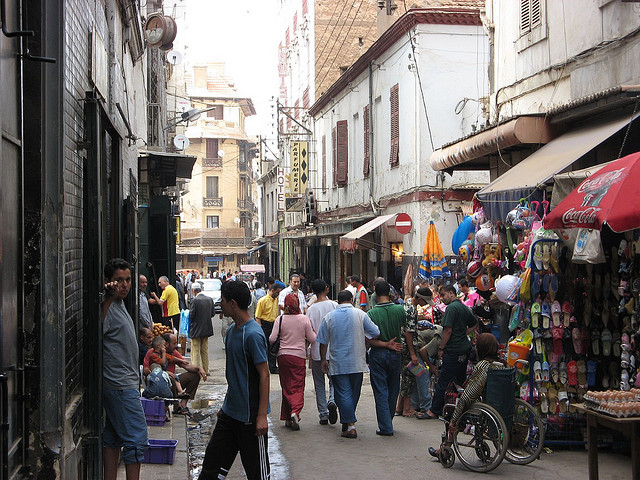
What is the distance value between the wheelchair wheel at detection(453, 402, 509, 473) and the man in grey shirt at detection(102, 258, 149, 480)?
349 centimetres

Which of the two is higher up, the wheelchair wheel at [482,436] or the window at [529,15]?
the window at [529,15]

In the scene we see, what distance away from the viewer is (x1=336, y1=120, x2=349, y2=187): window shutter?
1135 inches

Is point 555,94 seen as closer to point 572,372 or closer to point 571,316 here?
point 571,316

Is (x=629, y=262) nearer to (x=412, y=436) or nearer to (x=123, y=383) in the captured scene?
(x=412, y=436)

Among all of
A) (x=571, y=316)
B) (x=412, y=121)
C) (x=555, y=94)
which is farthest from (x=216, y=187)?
(x=571, y=316)

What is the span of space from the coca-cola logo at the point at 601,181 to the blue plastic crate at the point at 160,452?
4736 mm

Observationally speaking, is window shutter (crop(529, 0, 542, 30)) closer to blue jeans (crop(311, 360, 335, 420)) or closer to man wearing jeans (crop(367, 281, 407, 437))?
man wearing jeans (crop(367, 281, 407, 437))

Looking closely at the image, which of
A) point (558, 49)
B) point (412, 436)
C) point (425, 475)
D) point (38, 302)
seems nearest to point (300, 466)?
point (425, 475)

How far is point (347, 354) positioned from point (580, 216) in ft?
12.2

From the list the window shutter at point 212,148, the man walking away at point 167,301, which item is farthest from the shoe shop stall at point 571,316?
the window shutter at point 212,148

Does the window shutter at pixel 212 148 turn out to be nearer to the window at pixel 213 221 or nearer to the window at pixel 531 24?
the window at pixel 213 221

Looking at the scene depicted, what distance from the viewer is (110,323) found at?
6.07m

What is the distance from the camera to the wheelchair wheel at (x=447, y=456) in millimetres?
8273

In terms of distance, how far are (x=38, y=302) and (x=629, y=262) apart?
595cm
